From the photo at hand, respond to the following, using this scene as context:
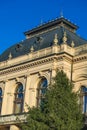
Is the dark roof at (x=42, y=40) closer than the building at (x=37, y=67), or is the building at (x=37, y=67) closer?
the building at (x=37, y=67)

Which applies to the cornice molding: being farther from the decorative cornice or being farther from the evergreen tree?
the evergreen tree

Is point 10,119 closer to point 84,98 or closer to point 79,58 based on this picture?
point 84,98

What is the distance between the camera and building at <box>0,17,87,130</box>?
3341 cm

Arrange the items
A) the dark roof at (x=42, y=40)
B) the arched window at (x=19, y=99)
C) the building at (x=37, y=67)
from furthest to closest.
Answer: the dark roof at (x=42, y=40)
the arched window at (x=19, y=99)
the building at (x=37, y=67)

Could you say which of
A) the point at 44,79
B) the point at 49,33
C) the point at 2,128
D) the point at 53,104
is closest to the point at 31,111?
the point at 53,104

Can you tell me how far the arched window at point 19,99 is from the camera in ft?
120

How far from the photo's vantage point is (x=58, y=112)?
83.3ft

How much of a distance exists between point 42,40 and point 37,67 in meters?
4.68

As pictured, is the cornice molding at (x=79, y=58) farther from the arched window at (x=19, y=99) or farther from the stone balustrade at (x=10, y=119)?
the stone balustrade at (x=10, y=119)

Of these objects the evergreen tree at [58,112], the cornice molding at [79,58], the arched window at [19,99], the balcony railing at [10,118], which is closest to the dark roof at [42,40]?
the cornice molding at [79,58]

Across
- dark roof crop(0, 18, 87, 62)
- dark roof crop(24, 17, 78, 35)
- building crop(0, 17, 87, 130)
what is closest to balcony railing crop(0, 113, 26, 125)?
building crop(0, 17, 87, 130)

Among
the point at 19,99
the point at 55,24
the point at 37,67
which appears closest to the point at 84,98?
the point at 37,67

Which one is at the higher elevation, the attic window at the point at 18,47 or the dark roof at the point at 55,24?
the dark roof at the point at 55,24

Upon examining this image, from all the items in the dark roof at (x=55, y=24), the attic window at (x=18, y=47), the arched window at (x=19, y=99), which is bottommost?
the arched window at (x=19, y=99)
